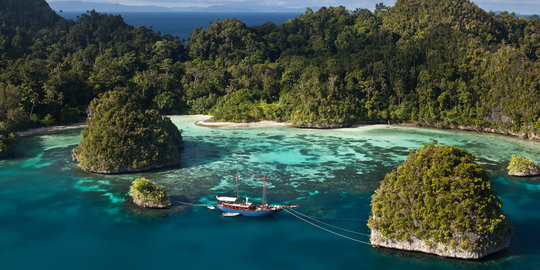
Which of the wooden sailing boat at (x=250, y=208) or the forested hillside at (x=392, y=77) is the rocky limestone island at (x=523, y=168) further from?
the wooden sailing boat at (x=250, y=208)

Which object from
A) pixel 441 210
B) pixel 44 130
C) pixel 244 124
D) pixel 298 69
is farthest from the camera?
pixel 298 69

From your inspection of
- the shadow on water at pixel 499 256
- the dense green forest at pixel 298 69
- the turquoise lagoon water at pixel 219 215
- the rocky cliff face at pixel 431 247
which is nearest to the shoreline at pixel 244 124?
the dense green forest at pixel 298 69

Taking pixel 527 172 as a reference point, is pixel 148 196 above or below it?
below

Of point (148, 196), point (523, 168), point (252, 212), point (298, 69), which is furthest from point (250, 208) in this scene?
point (298, 69)

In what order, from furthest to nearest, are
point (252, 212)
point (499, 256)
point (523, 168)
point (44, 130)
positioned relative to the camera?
point (44, 130) → point (523, 168) → point (252, 212) → point (499, 256)

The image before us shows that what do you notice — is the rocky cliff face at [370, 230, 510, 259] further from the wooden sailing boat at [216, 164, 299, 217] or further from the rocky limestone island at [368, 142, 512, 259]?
the wooden sailing boat at [216, 164, 299, 217]

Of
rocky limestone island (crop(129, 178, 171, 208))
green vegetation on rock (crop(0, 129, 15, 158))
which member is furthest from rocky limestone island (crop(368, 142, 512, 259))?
green vegetation on rock (crop(0, 129, 15, 158))

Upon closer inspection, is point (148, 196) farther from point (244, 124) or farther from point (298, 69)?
point (298, 69)
